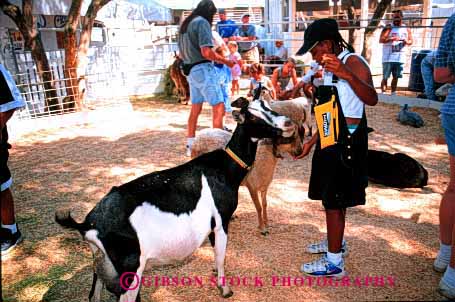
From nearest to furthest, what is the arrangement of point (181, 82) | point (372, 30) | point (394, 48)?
point (394, 48), point (181, 82), point (372, 30)

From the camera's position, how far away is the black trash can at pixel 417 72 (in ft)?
34.7

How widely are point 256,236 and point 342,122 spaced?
72.6 inches

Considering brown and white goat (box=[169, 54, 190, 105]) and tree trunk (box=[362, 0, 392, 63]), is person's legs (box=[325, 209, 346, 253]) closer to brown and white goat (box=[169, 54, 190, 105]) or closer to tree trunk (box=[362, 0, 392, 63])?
brown and white goat (box=[169, 54, 190, 105])

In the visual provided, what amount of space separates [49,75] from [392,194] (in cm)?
915

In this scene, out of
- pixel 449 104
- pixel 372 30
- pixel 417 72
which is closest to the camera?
pixel 449 104

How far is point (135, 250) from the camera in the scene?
238 cm

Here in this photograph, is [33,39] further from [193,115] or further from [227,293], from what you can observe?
[227,293]

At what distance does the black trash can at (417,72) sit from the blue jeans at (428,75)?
114 centimetres

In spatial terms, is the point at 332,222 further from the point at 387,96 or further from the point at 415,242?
the point at 387,96

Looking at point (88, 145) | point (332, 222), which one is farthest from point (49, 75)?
point (332, 222)

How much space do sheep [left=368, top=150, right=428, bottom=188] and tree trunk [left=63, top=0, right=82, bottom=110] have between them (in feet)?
25.4

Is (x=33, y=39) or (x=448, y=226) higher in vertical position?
(x=33, y=39)

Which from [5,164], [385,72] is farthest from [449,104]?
[385,72]

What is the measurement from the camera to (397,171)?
5.06 meters
